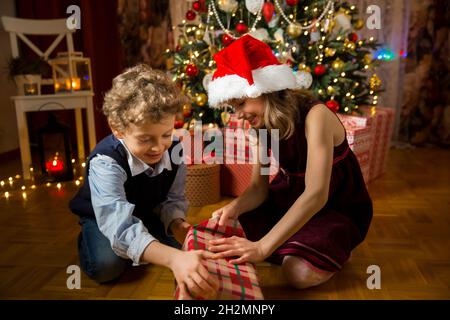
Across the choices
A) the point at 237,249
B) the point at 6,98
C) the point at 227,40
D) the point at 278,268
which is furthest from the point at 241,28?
the point at 6,98

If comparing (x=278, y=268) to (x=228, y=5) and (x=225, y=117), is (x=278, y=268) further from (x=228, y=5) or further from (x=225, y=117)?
(x=228, y=5)

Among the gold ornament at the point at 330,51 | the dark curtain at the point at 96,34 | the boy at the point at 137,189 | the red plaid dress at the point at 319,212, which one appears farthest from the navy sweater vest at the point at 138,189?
the dark curtain at the point at 96,34

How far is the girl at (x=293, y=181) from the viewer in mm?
1022

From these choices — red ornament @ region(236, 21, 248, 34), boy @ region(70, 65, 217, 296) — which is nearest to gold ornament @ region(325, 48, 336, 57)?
red ornament @ region(236, 21, 248, 34)

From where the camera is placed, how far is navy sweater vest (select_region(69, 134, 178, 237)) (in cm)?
108

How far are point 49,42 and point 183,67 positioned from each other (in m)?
1.37

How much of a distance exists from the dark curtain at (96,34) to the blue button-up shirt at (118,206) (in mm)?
1913

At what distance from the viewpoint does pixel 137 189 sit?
45.1 inches

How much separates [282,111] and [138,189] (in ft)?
1.51

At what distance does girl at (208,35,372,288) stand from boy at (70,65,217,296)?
130 mm

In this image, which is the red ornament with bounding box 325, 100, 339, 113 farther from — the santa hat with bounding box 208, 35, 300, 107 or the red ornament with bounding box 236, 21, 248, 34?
the santa hat with bounding box 208, 35, 300, 107

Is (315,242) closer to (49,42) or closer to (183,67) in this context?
(183,67)
